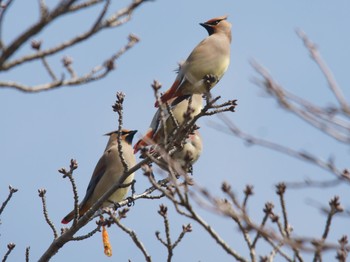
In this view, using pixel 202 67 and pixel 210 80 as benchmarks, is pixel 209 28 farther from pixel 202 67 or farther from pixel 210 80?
pixel 210 80

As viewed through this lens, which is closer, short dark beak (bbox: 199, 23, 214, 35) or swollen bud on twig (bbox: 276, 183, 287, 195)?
swollen bud on twig (bbox: 276, 183, 287, 195)

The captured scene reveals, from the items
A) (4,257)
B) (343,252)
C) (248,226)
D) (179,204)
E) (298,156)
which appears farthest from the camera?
(4,257)

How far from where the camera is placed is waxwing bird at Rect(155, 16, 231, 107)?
19.6 ft

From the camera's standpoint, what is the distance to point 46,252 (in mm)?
4949

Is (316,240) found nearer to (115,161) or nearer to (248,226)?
(248,226)

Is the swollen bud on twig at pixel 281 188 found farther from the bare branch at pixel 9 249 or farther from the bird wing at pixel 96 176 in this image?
the bird wing at pixel 96 176

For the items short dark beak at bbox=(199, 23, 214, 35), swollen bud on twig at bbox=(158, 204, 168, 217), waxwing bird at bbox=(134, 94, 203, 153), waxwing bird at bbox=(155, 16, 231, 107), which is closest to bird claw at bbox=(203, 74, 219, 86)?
waxwing bird at bbox=(155, 16, 231, 107)

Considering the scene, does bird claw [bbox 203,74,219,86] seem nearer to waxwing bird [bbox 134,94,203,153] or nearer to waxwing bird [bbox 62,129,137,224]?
waxwing bird [bbox 134,94,203,153]

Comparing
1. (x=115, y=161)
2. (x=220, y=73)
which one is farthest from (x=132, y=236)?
(x=115, y=161)

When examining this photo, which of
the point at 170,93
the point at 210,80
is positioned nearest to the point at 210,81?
the point at 210,80

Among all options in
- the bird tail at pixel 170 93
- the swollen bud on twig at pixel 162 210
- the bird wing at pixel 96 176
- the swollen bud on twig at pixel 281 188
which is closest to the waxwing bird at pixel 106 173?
the bird wing at pixel 96 176

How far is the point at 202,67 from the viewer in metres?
6.21

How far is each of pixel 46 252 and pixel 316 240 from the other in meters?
2.90

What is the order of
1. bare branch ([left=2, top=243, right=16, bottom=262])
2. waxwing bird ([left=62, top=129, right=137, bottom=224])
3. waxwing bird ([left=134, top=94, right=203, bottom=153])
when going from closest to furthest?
bare branch ([left=2, top=243, right=16, bottom=262]) < waxwing bird ([left=134, top=94, right=203, bottom=153]) < waxwing bird ([left=62, top=129, right=137, bottom=224])
